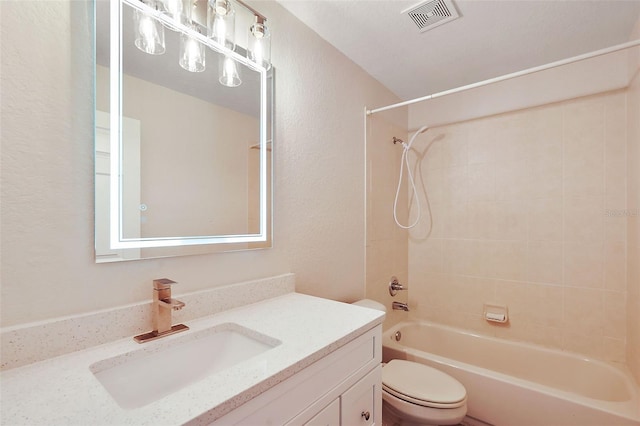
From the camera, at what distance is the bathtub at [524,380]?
57.5 inches

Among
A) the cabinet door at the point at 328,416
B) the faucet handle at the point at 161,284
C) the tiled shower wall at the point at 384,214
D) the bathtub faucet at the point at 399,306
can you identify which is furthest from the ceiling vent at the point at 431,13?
the bathtub faucet at the point at 399,306

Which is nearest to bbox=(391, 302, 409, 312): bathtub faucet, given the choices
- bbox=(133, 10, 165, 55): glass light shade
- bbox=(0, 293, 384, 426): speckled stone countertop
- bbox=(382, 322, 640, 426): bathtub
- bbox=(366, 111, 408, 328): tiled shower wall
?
bbox=(366, 111, 408, 328): tiled shower wall

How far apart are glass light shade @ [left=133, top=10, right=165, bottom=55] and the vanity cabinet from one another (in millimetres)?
1102

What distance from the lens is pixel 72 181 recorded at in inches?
32.4

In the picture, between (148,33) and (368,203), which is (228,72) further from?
(368,203)

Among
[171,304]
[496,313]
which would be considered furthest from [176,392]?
[496,313]

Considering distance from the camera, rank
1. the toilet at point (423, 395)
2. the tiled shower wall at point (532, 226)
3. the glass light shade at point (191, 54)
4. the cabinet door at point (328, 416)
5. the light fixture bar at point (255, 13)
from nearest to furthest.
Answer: the cabinet door at point (328, 416)
the glass light shade at point (191, 54)
the light fixture bar at point (255, 13)
the toilet at point (423, 395)
the tiled shower wall at point (532, 226)

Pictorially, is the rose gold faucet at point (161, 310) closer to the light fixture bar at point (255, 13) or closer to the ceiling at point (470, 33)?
the light fixture bar at point (255, 13)

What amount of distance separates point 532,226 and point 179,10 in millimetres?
2382

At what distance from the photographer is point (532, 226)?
2.11m

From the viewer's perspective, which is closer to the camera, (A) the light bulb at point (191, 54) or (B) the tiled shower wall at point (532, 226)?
(A) the light bulb at point (191, 54)

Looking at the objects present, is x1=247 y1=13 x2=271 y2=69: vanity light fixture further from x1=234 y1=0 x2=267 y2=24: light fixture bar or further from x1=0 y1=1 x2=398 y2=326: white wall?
x1=0 y1=1 x2=398 y2=326: white wall

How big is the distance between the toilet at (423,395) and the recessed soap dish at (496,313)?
78 centimetres

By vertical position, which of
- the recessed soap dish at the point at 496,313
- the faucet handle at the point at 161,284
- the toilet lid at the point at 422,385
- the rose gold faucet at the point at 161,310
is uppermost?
the faucet handle at the point at 161,284
